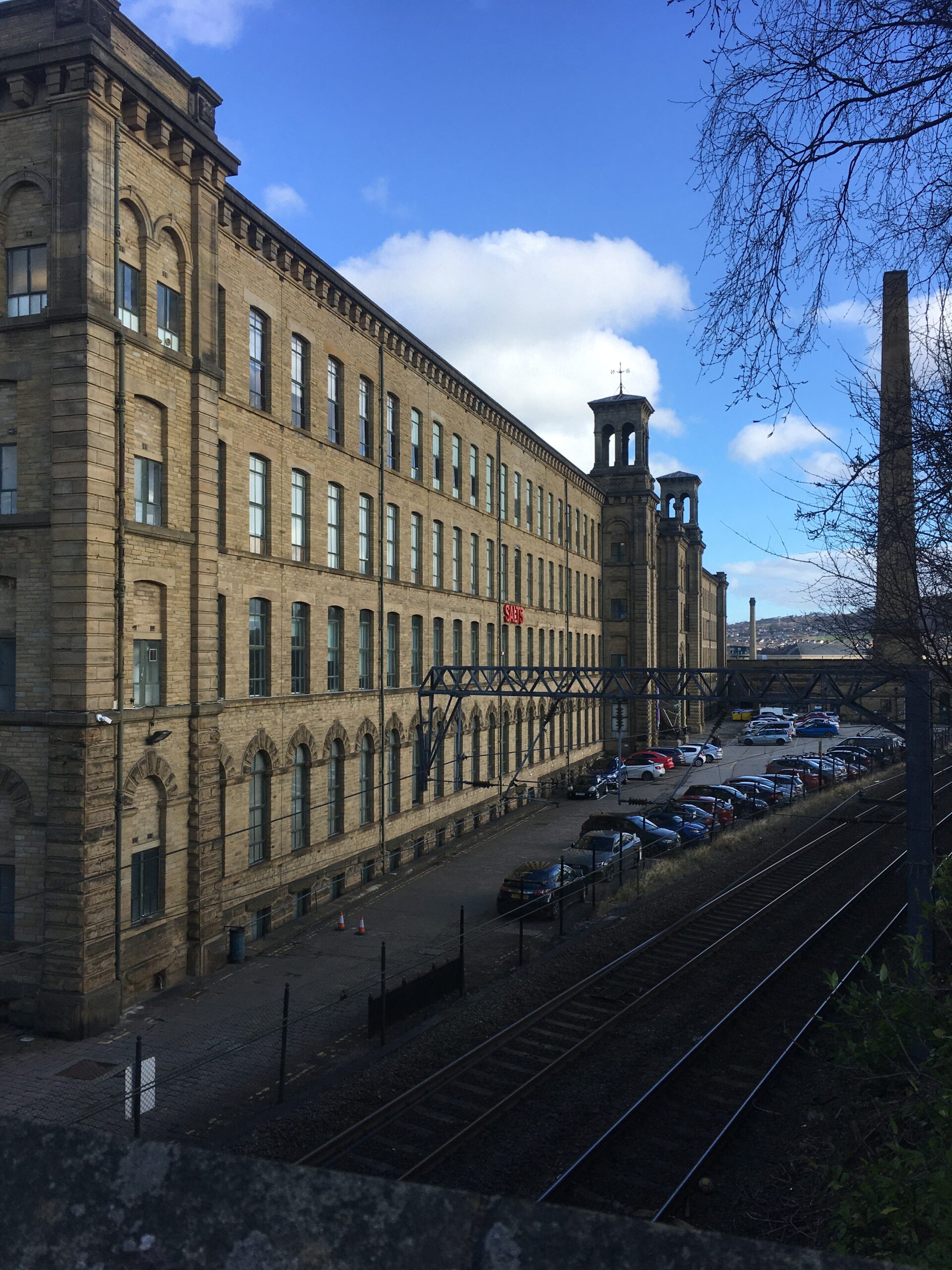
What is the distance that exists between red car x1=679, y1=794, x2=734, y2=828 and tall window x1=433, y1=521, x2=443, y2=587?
47.4ft

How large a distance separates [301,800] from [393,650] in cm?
772

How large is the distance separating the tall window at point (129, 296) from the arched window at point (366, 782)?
1448cm

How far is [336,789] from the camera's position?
27562 millimetres

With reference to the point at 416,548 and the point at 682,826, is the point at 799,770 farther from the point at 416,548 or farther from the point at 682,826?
the point at 416,548

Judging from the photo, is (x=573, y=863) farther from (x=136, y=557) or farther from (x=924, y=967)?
(x=924, y=967)

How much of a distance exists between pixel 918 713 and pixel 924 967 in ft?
22.3

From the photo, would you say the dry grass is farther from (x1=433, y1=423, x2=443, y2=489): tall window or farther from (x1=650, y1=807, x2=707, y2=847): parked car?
(x1=433, y1=423, x2=443, y2=489): tall window

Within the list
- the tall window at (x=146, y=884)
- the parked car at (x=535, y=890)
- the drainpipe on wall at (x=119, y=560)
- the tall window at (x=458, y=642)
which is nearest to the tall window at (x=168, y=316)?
the drainpipe on wall at (x=119, y=560)

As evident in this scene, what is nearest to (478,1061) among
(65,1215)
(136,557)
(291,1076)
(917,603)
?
(291,1076)

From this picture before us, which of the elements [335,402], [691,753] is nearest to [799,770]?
[691,753]

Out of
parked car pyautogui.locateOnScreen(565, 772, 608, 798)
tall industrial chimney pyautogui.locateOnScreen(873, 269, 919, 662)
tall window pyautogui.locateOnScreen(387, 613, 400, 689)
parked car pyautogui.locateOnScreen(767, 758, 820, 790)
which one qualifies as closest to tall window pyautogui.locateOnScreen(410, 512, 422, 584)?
tall window pyautogui.locateOnScreen(387, 613, 400, 689)

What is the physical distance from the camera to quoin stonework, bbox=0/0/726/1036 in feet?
56.7

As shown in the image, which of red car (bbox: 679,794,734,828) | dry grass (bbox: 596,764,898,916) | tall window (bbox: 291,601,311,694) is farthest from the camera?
red car (bbox: 679,794,734,828)

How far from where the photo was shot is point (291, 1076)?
585 inches
